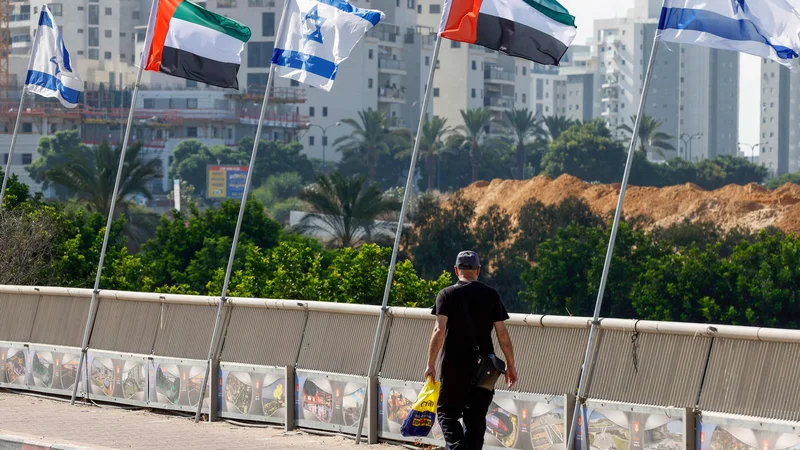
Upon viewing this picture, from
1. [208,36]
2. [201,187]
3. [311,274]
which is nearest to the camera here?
[208,36]

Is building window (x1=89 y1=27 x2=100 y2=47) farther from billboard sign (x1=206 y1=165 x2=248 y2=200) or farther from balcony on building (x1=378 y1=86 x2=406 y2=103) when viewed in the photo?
billboard sign (x1=206 y1=165 x2=248 y2=200)

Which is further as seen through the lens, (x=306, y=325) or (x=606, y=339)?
(x=306, y=325)

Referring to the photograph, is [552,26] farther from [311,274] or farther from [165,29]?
[311,274]

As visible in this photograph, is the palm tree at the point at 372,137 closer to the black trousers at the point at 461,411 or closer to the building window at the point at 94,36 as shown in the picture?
the building window at the point at 94,36

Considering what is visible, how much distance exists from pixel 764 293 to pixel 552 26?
45476 mm

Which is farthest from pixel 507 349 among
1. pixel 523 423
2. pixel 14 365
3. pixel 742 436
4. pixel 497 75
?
pixel 497 75

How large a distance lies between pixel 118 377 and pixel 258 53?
5438 inches

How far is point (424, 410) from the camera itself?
9.10 metres

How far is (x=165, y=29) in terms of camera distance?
52.0 ft

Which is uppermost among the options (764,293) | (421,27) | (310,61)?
(421,27)

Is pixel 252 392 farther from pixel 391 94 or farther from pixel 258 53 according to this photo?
pixel 391 94

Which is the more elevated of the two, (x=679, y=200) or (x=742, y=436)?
(x=679, y=200)

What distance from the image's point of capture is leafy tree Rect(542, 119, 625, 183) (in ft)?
440

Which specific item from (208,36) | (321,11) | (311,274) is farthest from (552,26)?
(311,274)
